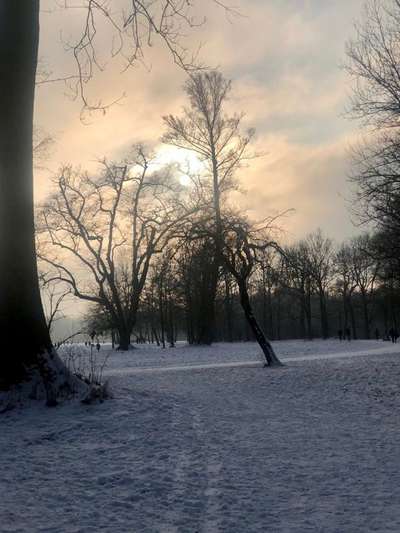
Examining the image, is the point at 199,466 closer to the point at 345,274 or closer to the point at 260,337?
the point at 260,337

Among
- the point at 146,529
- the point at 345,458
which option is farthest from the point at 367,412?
the point at 146,529

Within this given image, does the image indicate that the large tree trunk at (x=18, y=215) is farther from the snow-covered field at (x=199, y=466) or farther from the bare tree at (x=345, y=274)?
the bare tree at (x=345, y=274)

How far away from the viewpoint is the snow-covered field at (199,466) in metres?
3.71

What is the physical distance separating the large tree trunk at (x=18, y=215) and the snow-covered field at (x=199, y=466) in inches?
33.7

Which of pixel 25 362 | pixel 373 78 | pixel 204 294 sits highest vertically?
pixel 373 78

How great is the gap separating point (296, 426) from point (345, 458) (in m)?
1.69

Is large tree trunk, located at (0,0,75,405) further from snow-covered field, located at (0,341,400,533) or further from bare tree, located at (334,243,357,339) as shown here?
bare tree, located at (334,243,357,339)

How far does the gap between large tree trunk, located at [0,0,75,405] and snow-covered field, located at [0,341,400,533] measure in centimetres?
86

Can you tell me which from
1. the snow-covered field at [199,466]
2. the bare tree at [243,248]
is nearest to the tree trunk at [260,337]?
the bare tree at [243,248]

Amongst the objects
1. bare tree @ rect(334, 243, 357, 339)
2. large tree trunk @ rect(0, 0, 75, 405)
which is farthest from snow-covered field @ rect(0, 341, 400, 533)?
bare tree @ rect(334, 243, 357, 339)

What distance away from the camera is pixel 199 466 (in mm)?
5039

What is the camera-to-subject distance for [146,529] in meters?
3.50

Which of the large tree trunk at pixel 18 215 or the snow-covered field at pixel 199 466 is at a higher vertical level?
the large tree trunk at pixel 18 215

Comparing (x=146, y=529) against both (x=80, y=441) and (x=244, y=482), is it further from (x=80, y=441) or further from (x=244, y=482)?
(x=80, y=441)
